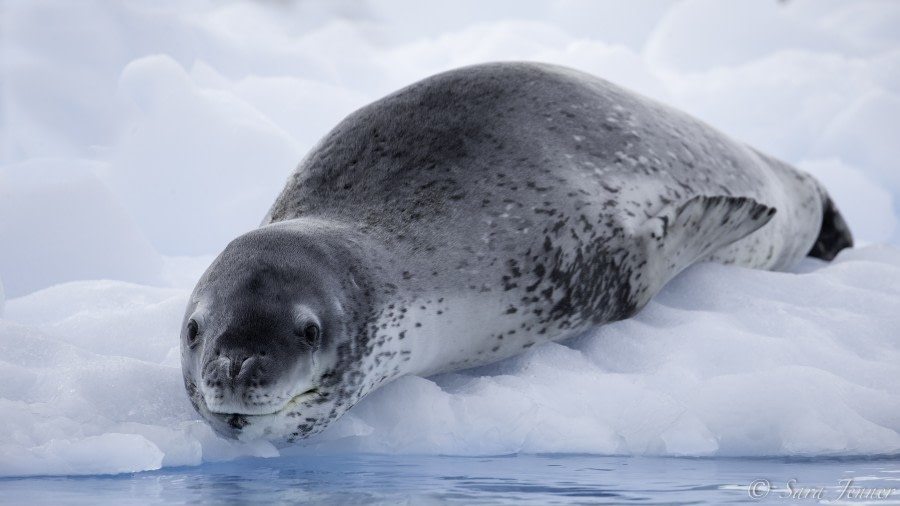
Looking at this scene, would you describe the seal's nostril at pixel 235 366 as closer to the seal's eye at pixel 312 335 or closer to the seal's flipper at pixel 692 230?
the seal's eye at pixel 312 335

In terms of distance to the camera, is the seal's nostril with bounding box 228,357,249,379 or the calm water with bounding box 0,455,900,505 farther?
the seal's nostril with bounding box 228,357,249,379

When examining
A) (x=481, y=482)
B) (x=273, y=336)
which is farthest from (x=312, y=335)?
(x=481, y=482)

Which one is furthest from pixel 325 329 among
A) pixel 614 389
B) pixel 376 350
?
pixel 614 389

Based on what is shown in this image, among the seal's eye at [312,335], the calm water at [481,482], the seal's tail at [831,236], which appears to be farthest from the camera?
the seal's tail at [831,236]

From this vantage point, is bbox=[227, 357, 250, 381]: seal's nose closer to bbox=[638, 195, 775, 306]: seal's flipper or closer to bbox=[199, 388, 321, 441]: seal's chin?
bbox=[199, 388, 321, 441]: seal's chin

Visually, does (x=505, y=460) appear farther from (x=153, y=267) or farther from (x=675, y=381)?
(x=153, y=267)

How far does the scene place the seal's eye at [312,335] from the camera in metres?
2.22

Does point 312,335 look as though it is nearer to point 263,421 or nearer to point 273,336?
point 273,336

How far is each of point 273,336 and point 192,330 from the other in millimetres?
227

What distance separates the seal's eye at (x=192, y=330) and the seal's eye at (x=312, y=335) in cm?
25

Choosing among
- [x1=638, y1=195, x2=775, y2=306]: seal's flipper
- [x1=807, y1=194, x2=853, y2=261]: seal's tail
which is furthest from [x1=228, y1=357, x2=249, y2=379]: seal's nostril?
[x1=807, y1=194, x2=853, y2=261]: seal's tail

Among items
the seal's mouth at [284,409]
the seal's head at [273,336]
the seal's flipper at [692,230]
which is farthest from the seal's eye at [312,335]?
the seal's flipper at [692,230]

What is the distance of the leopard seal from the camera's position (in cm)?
224

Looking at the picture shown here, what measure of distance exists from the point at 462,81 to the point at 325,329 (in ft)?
4.21
